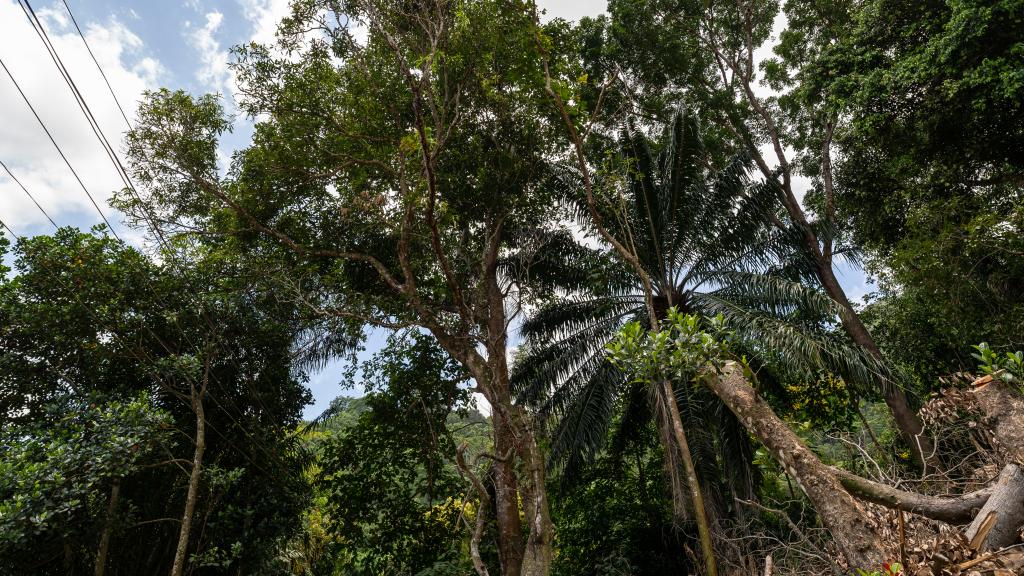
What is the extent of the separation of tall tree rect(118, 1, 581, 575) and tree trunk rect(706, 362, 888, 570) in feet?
8.95

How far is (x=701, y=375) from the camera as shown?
12.8 ft

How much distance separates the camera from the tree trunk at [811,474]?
2752 mm

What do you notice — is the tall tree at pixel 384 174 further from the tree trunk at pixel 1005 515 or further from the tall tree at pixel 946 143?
the tall tree at pixel 946 143

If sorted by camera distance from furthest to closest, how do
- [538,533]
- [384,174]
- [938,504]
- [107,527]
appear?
[384,174]
[107,527]
[538,533]
[938,504]

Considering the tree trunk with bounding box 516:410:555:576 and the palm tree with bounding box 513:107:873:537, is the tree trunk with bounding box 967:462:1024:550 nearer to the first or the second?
the tree trunk with bounding box 516:410:555:576

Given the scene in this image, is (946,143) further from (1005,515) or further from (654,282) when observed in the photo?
(1005,515)

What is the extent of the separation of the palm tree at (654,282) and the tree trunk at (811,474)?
14.8ft

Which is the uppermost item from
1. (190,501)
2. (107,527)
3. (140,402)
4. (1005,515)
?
(140,402)

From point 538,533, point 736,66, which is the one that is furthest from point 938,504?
point 736,66

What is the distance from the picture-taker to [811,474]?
3115 mm

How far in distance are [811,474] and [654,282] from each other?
6177mm

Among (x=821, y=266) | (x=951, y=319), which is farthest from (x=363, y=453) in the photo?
(x=951, y=319)

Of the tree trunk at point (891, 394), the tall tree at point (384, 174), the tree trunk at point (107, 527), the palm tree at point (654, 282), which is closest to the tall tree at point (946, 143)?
the tree trunk at point (891, 394)

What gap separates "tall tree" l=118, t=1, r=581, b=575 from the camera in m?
6.59
